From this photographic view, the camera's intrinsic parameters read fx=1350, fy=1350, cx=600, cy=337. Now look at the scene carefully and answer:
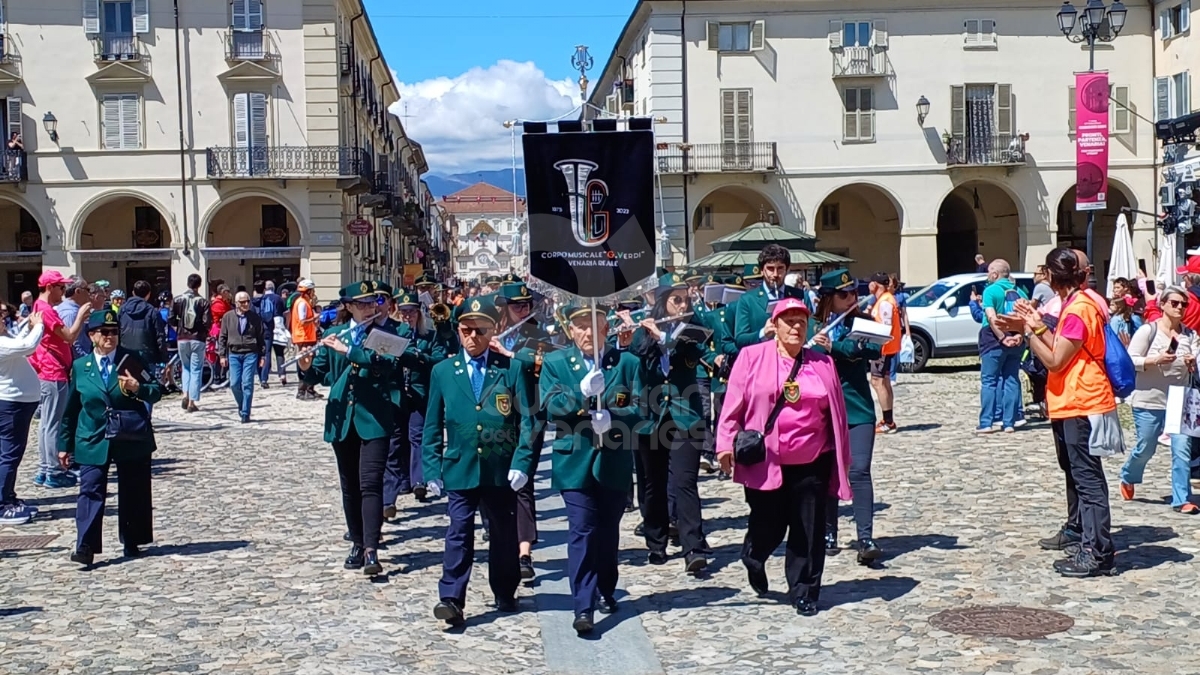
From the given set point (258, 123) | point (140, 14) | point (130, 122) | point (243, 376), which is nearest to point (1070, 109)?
point (258, 123)

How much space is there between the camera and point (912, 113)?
38.3 metres

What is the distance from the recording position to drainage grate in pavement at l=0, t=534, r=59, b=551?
9.40 meters

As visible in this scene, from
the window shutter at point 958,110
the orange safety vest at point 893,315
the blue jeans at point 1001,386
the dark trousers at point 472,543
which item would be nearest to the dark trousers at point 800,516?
the dark trousers at point 472,543

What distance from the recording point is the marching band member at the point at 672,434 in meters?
8.09

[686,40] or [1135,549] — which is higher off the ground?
[686,40]

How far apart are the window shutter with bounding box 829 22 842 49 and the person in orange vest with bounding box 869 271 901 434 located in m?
23.2

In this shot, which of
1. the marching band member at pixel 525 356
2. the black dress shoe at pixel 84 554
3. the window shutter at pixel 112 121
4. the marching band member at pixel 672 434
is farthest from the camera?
the window shutter at pixel 112 121

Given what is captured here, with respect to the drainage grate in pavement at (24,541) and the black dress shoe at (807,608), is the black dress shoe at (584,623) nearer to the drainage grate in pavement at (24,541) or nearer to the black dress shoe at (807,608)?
the black dress shoe at (807,608)

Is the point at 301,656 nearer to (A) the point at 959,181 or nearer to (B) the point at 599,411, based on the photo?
(B) the point at 599,411

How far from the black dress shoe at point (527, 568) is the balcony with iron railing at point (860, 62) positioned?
104ft

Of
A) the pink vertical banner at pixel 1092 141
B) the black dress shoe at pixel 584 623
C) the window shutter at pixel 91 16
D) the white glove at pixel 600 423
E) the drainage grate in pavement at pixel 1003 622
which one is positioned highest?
the window shutter at pixel 91 16

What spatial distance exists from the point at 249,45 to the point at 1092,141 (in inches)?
875

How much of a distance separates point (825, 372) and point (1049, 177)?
33861 millimetres

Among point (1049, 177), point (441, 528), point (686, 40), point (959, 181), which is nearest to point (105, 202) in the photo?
point (686, 40)
